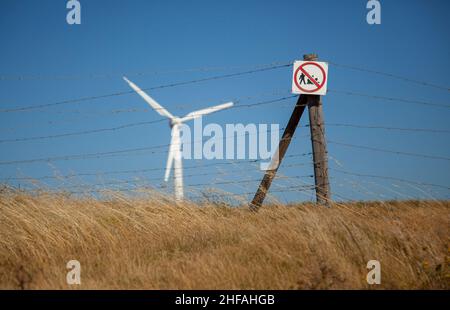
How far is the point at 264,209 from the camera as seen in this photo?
20.5 ft

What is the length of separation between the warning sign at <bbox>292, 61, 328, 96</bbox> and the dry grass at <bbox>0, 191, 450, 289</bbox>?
1.83 metres

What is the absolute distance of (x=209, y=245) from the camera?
16.0 feet

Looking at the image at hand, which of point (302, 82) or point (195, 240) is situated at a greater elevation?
point (302, 82)

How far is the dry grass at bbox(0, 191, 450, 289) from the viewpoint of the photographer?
3773 mm

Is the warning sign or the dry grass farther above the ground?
the warning sign

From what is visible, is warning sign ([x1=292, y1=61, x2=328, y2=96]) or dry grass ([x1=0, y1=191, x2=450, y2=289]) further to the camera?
warning sign ([x1=292, y1=61, x2=328, y2=96])

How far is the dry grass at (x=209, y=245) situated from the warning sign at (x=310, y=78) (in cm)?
183

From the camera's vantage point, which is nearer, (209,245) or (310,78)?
(209,245)

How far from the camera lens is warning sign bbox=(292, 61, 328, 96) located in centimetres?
664

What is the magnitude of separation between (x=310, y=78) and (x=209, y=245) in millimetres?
3226

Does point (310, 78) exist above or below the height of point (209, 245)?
above
